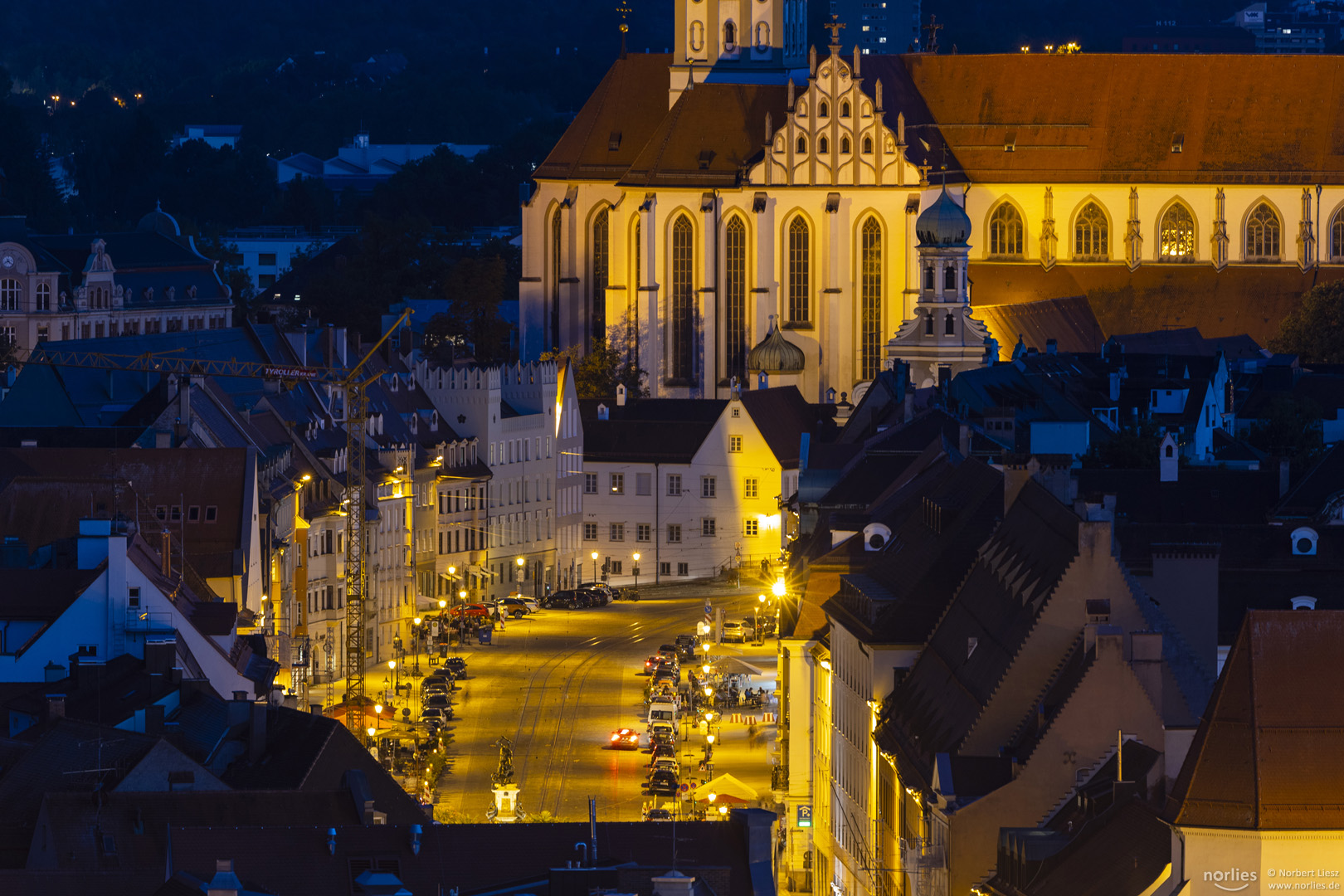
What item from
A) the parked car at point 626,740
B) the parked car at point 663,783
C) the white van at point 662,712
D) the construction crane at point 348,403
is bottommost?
the parked car at point 663,783

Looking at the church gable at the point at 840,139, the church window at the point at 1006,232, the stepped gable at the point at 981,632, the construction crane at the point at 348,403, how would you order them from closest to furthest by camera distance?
the stepped gable at the point at 981,632
the construction crane at the point at 348,403
the church gable at the point at 840,139
the church window at the point at 1006,232

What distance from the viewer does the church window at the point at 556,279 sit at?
168 meters

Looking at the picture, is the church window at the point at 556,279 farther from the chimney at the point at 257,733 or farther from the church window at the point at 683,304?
the chimney at the point at 257,733

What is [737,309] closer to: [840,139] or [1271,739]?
[840,139]

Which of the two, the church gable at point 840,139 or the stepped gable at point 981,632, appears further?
the church gable at point 840,139

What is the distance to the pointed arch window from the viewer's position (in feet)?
548

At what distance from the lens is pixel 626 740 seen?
88.6 meters

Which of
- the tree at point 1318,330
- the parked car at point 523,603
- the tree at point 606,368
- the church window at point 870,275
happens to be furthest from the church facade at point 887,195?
the parked car at point 523,603

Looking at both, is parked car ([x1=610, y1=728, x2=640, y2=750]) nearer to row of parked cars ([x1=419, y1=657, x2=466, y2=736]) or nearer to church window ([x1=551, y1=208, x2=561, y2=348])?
row of parked cars ([x1=419, y1=657, x2=466, y2=736])

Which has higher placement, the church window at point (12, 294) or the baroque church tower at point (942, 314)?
the church window at point (12, 294)

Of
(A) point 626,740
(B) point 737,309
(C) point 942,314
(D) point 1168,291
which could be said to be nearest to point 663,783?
(A) point 626,740

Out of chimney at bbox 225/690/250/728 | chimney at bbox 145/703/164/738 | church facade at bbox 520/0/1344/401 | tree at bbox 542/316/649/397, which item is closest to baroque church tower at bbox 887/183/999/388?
church facade at bbox 520/0/1344/401

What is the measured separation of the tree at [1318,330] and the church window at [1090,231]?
1491cm

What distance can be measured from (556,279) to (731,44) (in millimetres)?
13641
